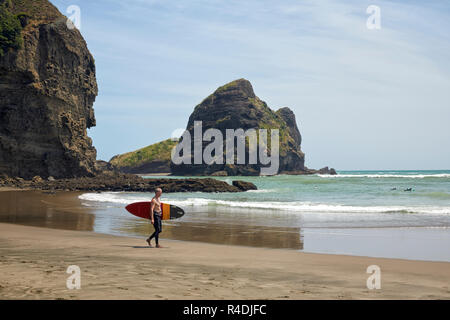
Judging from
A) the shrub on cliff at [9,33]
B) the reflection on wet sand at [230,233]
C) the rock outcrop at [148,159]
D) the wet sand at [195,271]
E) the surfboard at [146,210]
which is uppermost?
the shrub on cliff at [9,33]

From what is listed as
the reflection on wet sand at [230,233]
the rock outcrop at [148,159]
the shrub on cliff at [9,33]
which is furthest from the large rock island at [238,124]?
the reflection on wet sand at [230,233]

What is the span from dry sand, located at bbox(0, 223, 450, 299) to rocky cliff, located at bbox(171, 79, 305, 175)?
366ft

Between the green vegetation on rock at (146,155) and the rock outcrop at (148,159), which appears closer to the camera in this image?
the rock outcrop at (148,159)

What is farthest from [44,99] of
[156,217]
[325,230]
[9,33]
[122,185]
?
[156,217]

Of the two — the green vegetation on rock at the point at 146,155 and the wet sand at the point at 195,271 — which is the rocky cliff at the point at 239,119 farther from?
the wet sand at the point at 195,271

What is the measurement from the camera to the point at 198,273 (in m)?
7.80

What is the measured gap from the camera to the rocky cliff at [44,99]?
171 feet

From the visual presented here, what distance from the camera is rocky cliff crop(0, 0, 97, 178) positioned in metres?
52.1

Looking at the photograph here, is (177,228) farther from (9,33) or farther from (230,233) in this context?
(9,33)

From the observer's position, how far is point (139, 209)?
1502 centimetres

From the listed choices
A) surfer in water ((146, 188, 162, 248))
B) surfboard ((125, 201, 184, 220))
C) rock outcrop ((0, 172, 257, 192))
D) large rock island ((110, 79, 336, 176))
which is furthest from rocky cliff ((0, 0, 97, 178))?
large rock island ((110, 79, 336, 176))

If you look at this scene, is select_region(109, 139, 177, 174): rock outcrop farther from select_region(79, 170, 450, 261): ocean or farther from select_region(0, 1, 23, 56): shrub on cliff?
select_region(79, 170, 450, 261): ocean

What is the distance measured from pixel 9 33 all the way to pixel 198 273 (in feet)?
176

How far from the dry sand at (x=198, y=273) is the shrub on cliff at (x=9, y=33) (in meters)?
46.4
